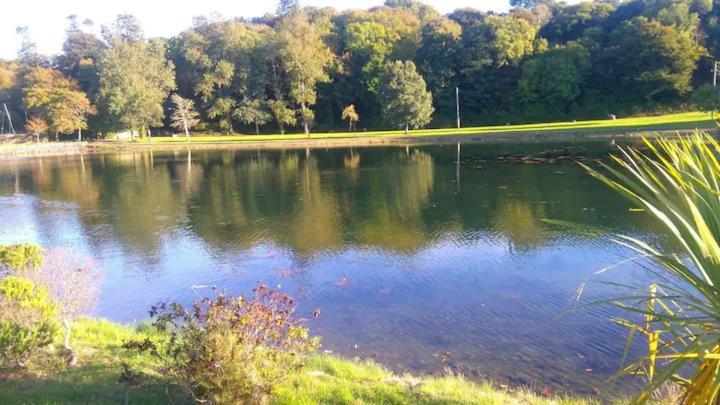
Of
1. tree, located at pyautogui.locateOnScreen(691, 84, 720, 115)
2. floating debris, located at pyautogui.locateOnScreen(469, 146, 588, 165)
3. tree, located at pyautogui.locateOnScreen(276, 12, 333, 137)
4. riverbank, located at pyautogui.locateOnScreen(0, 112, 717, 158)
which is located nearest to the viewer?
floating debris, located at pyautogui.locateOnScreen(469, 146, 588, 165)

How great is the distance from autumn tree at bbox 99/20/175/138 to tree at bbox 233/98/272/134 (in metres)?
9.44

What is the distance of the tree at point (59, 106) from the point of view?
213 ft

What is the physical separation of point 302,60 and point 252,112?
9.01 m

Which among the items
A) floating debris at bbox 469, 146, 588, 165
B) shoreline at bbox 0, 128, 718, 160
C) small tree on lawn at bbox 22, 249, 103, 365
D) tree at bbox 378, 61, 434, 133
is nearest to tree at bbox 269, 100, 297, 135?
shoreline at bbox 0, 128, 718, 160

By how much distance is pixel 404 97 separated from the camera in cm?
5825

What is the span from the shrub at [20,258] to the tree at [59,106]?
208 feet

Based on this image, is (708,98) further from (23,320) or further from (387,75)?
(23,320)

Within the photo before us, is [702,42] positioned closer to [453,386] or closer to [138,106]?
[138,106]

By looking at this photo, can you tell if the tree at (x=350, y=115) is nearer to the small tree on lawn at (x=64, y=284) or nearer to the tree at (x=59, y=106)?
the tree at (x=59, y=106)

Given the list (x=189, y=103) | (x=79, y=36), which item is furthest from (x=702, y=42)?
(x=79, y=36)

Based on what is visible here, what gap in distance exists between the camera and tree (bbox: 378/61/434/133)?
192 feet

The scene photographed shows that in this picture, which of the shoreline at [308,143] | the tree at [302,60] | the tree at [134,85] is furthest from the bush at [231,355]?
the tree at [134,85]

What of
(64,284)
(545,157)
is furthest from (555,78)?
(64,284)

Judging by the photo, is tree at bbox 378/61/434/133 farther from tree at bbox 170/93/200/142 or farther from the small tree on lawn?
the small tree on lawn
